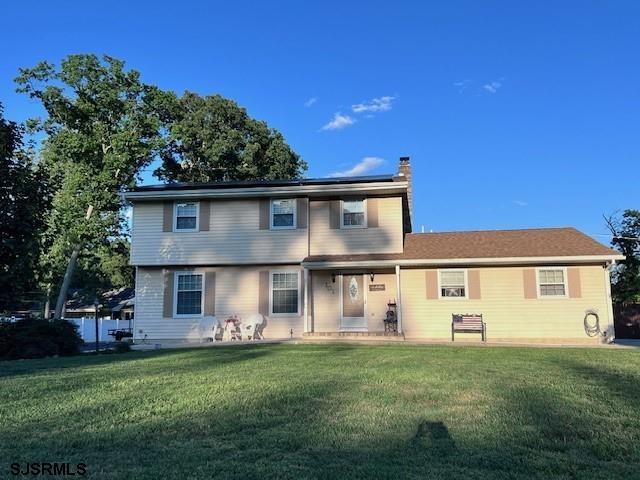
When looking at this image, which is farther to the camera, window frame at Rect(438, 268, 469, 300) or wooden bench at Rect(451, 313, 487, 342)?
window frame at Rect(438, 268, 469, 300)

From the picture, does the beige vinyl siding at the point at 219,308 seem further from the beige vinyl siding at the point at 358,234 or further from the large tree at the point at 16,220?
the large tree at the point at 16,220

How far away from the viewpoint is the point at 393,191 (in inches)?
685

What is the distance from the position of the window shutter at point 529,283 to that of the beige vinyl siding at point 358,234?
3917 millimetres

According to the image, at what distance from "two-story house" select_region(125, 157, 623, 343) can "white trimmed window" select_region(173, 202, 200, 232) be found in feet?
0.13

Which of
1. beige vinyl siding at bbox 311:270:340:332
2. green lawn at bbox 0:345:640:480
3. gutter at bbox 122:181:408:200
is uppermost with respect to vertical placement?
gutter at bbox 122:181:408:200

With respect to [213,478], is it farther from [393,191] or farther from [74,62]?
[74,62]

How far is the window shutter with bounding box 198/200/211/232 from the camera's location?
18.4 meters

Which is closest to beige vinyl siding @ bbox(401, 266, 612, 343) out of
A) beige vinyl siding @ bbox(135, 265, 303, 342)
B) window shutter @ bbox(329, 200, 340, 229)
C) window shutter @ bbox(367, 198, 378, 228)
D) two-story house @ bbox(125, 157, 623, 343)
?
two-story house @ bbox(125, 157, 623, 343)

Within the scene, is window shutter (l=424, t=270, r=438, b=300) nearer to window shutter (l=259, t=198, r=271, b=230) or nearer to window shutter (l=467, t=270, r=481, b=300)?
window shutter (l=467, t=270, r=481, b=300)

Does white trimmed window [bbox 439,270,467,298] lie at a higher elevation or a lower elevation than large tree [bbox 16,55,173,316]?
lower

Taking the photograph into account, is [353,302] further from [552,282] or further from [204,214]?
[552,282]

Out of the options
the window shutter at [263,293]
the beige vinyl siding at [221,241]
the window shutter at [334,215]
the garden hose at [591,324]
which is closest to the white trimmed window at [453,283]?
the garden hose at [591,324]

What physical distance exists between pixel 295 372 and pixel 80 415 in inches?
140

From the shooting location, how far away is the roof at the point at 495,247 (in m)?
16.1
